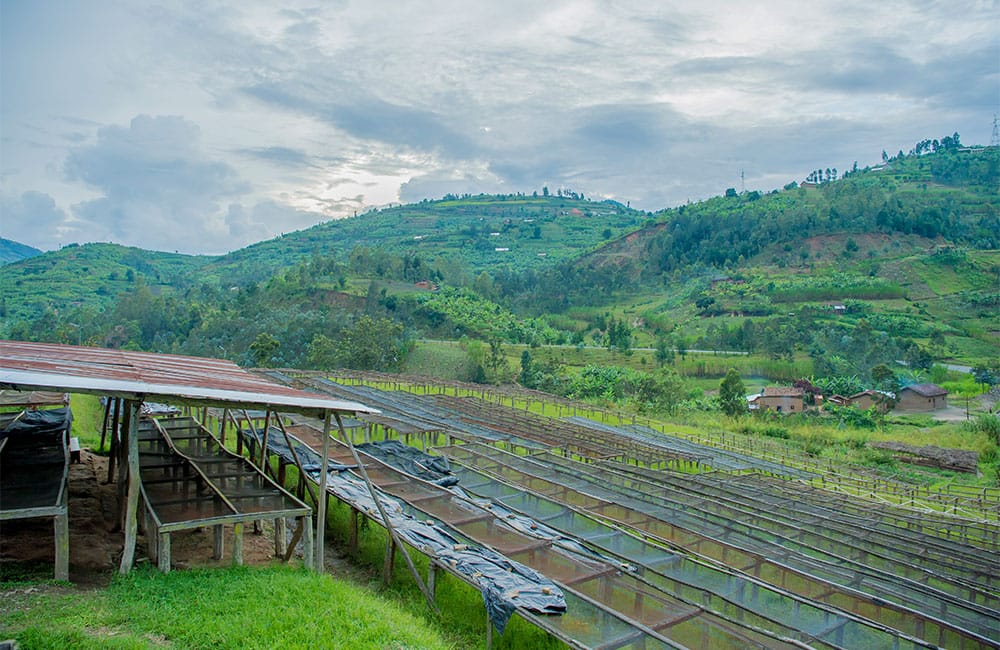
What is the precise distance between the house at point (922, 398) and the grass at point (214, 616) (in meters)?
53.4

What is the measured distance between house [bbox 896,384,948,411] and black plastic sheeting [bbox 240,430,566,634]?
5199cm

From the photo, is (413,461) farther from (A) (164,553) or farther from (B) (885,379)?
(B) (885,379)

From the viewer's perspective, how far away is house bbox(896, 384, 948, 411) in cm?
4884

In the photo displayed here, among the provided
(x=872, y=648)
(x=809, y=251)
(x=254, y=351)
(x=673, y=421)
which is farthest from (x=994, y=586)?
(x=809, y=251)

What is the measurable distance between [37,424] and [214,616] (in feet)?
30.6

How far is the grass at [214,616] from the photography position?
586cm

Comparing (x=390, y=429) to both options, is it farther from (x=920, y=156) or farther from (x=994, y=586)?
(x=920, y=156)

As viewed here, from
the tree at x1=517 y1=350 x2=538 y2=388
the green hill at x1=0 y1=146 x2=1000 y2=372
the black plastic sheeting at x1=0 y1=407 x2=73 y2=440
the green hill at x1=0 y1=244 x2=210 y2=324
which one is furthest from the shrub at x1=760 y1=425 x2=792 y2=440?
the green hill at x1=0 y1=244 x2=210 y2=324

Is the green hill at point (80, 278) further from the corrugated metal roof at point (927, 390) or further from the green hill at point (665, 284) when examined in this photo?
the corrugated metal roof at point (927, 390)

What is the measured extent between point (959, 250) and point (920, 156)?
68.8 m

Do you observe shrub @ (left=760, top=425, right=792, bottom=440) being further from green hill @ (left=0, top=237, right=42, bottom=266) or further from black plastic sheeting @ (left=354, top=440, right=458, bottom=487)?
green hill @ (left=0, top=237, right=42, bottom=266)

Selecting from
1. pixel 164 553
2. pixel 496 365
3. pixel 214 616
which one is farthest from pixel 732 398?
pixel 214 616

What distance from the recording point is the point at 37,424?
12938 mm

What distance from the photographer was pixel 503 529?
948 cm
